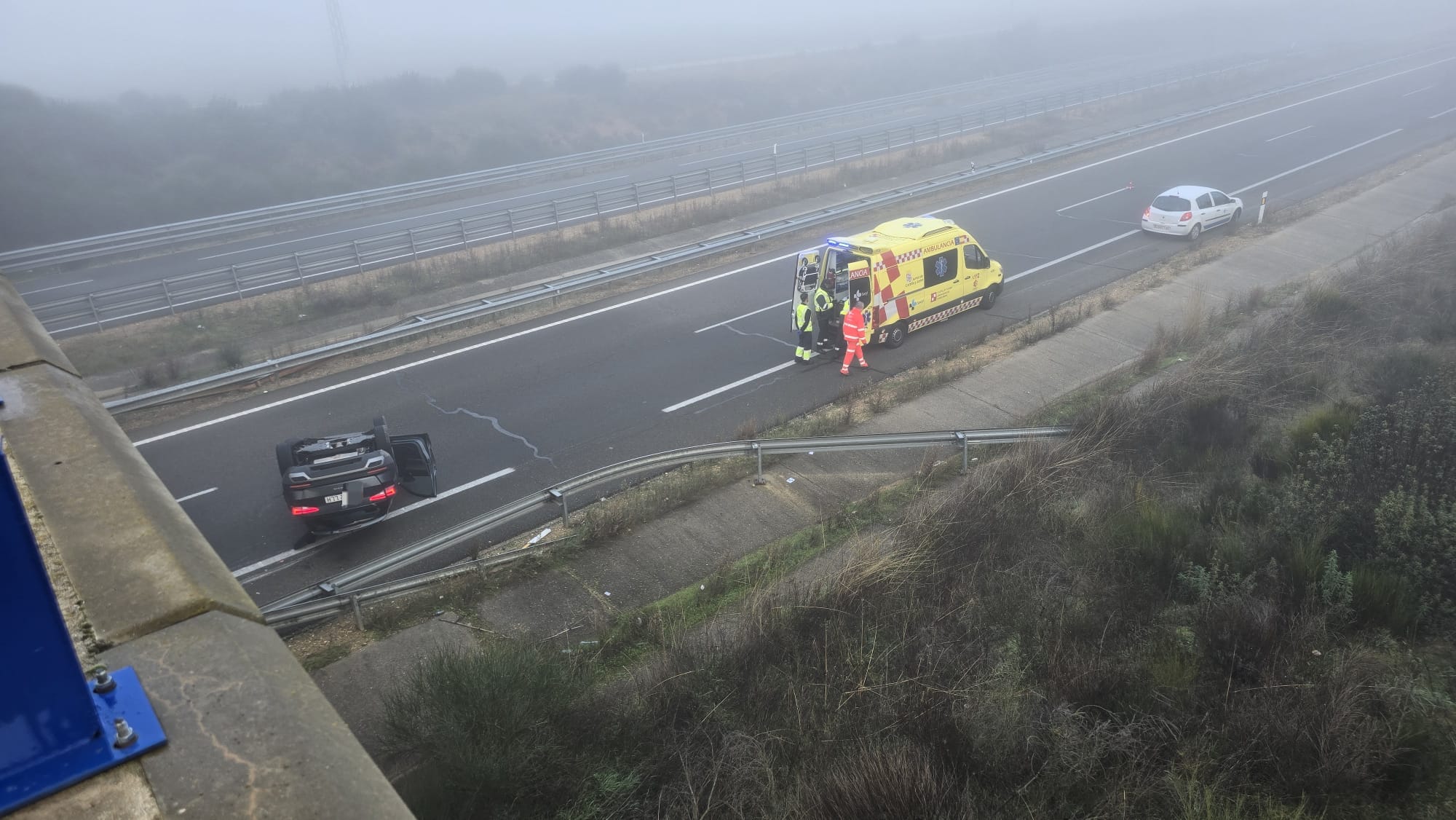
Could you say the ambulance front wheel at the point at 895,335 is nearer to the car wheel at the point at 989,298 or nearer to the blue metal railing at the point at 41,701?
the car wheel at the point at 989,298

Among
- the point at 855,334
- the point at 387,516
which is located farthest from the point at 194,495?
the point at 855,334

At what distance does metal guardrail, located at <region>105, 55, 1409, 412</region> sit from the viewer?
1489 centimetres

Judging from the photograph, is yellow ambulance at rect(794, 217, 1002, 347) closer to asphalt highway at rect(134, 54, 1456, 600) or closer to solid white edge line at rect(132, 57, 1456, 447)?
asphalt highway at rect(134, 54, 1456, 600)

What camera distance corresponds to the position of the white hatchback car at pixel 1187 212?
2312 centimetres

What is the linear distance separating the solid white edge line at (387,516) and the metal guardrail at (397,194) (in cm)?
1862

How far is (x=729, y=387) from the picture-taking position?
15227 mm

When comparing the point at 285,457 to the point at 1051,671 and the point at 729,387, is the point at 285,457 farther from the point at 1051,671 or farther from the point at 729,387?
the point at 1051,671

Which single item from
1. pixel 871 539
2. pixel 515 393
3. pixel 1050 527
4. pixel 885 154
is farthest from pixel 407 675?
pixel 885 154

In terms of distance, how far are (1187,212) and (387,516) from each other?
2068cm

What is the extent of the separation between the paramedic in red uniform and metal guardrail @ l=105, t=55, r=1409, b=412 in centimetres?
665

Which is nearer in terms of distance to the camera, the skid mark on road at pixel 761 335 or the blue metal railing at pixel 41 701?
the blue metal railing at pixel 41 701

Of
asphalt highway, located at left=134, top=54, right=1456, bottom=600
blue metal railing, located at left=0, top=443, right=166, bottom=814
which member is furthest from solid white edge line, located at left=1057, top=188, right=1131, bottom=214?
blue metal railing, located at left=0, top=443, right=166, bottom=814

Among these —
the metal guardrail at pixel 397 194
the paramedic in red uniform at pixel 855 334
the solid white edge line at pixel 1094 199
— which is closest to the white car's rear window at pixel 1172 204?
the solid white edge line at pixel 1094 199

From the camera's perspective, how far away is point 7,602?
2896 mm
